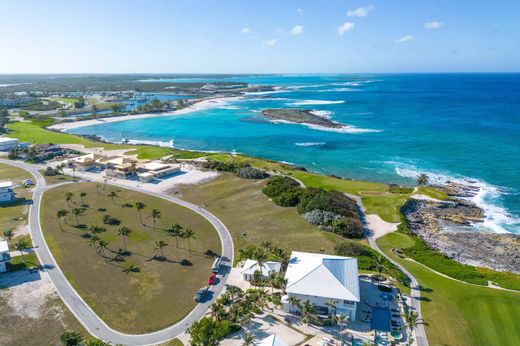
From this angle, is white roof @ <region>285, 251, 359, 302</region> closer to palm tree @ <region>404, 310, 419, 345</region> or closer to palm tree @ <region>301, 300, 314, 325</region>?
palm tree @ <region>301, 300, 314, 325</region>

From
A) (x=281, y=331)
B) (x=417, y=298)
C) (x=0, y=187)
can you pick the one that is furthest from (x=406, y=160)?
(x=0, y=187)

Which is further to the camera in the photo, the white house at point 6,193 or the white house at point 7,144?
the white house at point 7,144

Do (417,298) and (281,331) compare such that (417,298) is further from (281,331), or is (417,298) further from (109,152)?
(109,152)

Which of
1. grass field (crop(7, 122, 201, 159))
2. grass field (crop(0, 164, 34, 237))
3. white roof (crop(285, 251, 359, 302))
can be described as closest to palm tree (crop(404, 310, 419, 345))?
white roof (crop(285, 251, 359, 302))

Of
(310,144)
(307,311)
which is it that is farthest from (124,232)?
(310,144)

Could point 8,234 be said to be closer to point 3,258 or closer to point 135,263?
point 3,258

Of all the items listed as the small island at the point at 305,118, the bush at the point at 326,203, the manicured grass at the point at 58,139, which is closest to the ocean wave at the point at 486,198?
the bush at the point at 326,203

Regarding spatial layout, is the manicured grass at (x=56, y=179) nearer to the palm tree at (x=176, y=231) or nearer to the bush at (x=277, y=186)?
the palm tree at (x=176, y=231)

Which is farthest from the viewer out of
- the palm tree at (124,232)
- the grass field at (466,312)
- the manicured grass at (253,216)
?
the manicured grass at (253,216)
